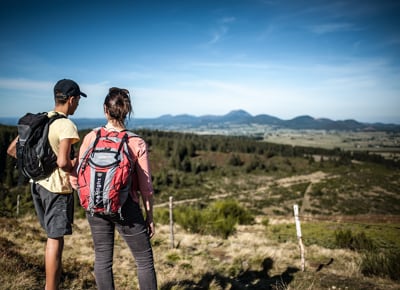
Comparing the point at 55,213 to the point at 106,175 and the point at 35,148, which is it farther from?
the point at 106,175

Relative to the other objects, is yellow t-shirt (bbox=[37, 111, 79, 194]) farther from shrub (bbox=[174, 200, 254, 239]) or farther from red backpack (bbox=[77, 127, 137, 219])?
shrub (bbox=[174, 200, 254, 239])

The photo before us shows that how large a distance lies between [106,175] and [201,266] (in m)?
Answer: 3.95

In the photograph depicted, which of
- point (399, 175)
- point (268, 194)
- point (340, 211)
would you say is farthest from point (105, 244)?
point (268, 194)

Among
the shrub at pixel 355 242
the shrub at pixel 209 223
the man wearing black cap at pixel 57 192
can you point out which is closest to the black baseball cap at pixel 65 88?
the man wearing black cap at pixel 57 192

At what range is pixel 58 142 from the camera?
2.35 metres

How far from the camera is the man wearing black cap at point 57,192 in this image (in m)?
2.31

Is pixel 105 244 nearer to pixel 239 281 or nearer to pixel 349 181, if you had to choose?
pixel 239 281

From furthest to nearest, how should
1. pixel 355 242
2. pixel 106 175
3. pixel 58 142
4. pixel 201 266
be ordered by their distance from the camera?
pixel 355 242 → pixel 201 266 → pixel 58 142 → pixel 106 175

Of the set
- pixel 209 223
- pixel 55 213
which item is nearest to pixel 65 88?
pixel 55 213

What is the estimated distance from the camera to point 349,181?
35.6 metres

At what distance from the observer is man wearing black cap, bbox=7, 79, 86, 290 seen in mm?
2307

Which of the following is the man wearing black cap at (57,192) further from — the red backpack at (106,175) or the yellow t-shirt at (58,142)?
the red backpack at (106,175)

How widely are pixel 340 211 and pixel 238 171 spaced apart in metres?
34.4

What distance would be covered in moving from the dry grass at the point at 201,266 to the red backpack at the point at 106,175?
2207 millimetres
